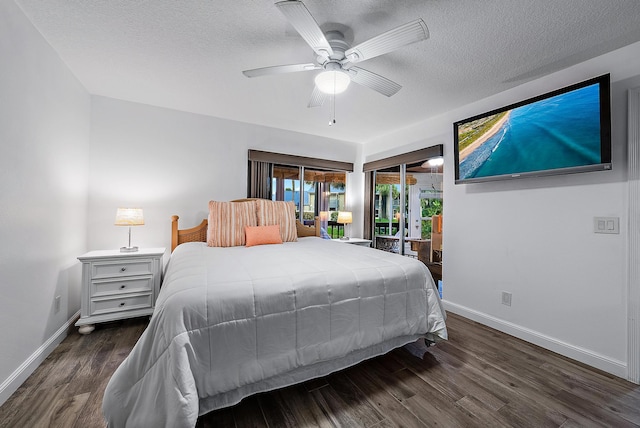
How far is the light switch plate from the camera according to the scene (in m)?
1.97

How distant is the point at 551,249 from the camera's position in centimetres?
232

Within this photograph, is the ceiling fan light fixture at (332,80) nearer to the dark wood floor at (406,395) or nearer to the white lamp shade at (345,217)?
the dark wood floor at (406,395)

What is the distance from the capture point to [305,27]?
151 centimetres

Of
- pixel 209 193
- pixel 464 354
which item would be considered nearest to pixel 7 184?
pixel 209 193

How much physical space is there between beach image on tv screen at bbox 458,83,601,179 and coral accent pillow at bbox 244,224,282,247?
2281 millimetres

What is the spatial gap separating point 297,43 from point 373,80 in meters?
0.66

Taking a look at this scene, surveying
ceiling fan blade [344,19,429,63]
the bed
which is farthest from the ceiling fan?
the bed

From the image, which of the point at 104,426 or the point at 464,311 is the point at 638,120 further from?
the point at 104,426

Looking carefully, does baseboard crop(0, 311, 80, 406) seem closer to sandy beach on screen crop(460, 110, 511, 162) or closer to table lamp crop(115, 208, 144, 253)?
table lamp crop(115, 208, 144, 253)

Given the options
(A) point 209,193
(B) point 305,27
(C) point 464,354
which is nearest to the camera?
(B) point 305,27

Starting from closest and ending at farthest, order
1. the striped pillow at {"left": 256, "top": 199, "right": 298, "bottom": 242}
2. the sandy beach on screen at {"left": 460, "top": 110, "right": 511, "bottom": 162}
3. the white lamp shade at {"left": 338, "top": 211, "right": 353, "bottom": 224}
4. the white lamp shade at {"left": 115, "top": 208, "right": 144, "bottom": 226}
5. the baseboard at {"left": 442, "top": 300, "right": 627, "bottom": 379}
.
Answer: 1. the baseboard at {"left": 442, "top": 300, "right": 627, "bottom": 379}
2. the sandy beach on screen at {"left": 460, "top": 110, "right": 511, "bottom": 162}
3. the white lamp shade at {"left": 115, "top": 208, "right": 144, "bottom": 226}
4. the striped pillow at {"left": 256, "top": 199, "right": 298, "bottom": 242}
5. the white lamp shade at {"left": 338, "top": 211, "right": 353, "bottom": 224}

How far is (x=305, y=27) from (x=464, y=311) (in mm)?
3225

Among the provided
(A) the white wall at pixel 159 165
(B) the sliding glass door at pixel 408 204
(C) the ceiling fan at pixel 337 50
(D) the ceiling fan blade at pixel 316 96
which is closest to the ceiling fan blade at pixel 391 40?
(C) the ceiling fan at pixel 337 50

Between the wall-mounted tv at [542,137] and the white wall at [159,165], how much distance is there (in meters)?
2.80
